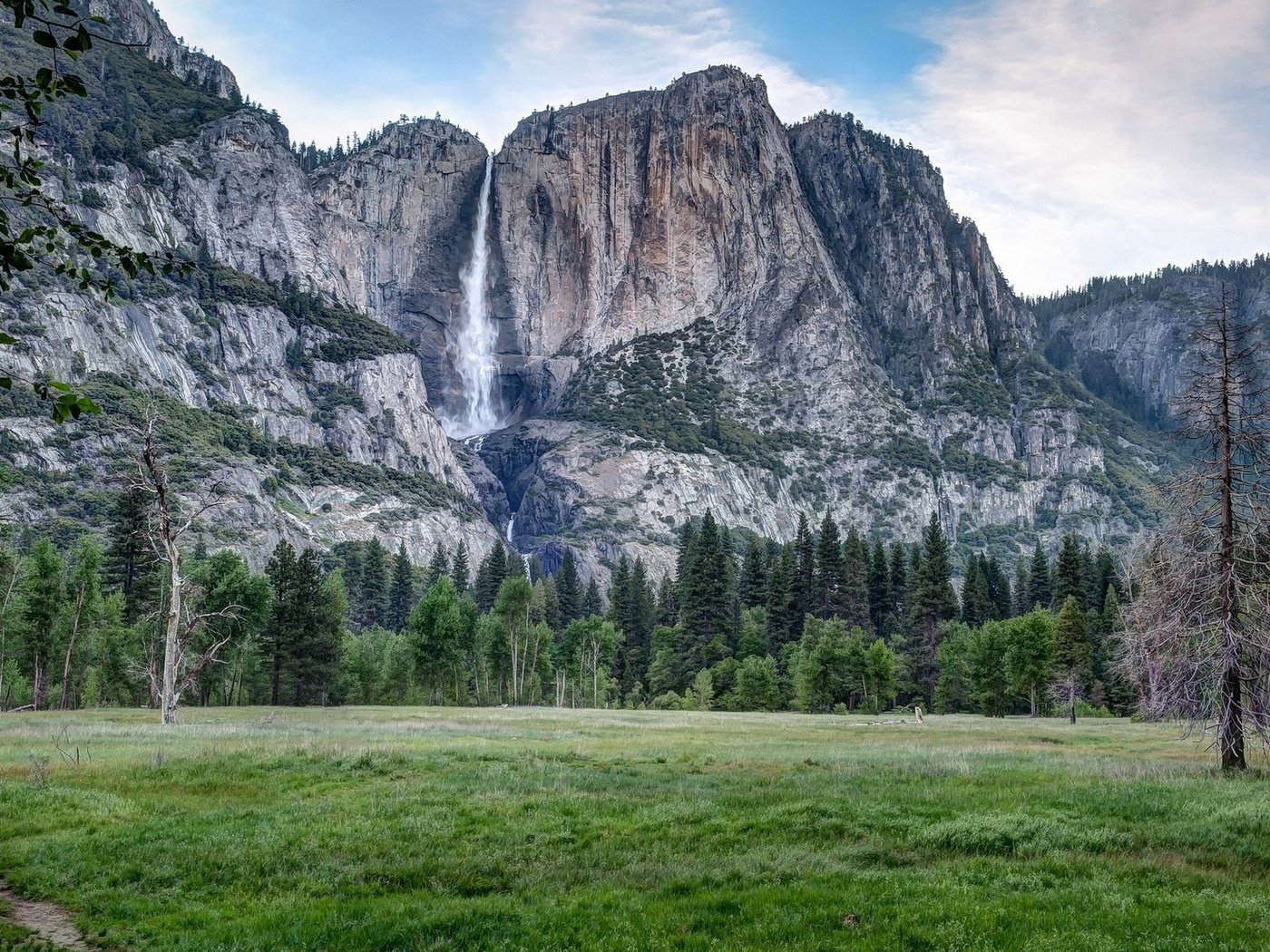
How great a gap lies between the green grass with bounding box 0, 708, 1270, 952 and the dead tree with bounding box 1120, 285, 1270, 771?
2.11 meters

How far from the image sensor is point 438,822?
18.6 metres

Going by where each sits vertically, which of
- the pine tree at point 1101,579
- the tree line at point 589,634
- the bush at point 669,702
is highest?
the pine tree at point 1101,579

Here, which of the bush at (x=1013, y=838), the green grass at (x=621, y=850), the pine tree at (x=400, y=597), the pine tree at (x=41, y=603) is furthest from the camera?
the pine tree at (x=400, y=597)

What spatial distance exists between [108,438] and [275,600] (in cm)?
13255

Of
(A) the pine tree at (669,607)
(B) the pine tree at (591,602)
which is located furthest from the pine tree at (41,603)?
(B) the pine tree at (591,602)

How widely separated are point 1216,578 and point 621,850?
1968 cm

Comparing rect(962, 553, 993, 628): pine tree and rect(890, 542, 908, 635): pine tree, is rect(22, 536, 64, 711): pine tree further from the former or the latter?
rect(962, 553, 993, 628): pine tree

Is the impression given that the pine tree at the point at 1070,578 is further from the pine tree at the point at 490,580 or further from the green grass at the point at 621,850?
the green grass at the point at 621,850

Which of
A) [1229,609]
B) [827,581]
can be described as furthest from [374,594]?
[1229,609]

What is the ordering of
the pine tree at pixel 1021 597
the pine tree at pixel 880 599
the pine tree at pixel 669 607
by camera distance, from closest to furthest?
the pine tree at pixel 880 599, the pine tree at pixel 669 607, the pine tree at pixel 1021 597

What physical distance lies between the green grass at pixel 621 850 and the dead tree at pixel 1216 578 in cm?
211

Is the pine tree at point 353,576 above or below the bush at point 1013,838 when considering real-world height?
above

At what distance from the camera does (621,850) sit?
16.8 metres

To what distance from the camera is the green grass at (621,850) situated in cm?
1221
